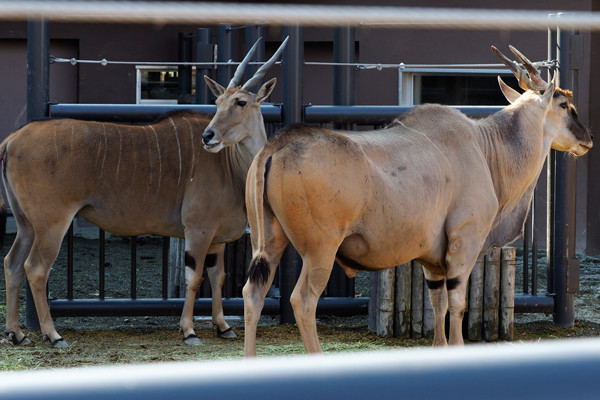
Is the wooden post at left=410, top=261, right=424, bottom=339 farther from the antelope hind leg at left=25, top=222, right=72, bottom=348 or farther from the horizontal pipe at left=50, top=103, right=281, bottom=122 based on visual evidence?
the antelope hind leg at left=25, top=222, right=72, bottom=348

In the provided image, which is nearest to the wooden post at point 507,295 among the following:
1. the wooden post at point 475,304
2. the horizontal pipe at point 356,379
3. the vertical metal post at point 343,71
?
the wooden post at point 475,304

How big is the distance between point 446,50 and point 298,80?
4.97m

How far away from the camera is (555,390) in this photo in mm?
593

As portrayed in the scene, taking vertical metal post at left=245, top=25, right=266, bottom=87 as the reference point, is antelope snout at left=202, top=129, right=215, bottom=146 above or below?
below

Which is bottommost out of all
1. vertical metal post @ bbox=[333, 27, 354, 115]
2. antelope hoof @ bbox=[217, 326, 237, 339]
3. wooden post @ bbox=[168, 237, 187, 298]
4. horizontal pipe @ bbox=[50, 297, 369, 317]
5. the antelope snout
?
antelope hoof @ bbox=[217, 326, 237, 339]

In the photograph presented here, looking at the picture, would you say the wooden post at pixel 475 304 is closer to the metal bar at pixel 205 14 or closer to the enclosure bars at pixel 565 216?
the enclosure bars at pixel 565 216

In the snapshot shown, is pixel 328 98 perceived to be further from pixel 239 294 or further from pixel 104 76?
pixel 239 294

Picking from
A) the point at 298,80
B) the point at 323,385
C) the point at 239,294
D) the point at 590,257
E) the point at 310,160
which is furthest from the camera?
the point at 590,257

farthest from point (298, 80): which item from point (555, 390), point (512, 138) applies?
point (555, 390)

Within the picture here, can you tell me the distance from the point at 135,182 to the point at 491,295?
8.30ft

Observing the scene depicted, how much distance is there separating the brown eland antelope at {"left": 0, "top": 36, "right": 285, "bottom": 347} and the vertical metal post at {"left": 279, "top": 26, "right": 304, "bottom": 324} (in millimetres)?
427

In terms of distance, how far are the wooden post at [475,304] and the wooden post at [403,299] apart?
1.39ft

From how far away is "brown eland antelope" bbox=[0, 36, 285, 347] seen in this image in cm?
546

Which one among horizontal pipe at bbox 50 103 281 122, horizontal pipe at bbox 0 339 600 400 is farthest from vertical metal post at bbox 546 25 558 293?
horizontal pipe at bbox 0 339 600 400
